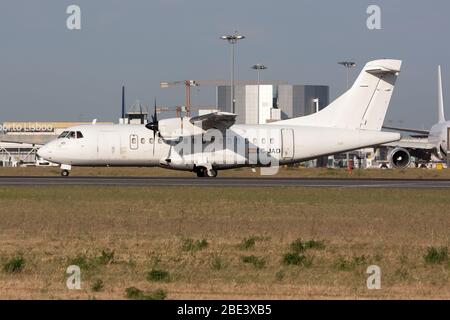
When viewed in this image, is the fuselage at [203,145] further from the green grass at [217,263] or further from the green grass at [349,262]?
the green grass at [349,262]

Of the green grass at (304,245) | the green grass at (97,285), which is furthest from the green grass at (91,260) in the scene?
the green grass at (304,245)

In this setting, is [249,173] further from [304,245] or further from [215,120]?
[304,245]

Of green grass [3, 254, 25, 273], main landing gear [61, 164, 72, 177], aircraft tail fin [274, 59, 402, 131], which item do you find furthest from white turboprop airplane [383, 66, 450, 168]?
green grass [3, 254, 25, 273]

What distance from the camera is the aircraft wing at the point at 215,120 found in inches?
2046

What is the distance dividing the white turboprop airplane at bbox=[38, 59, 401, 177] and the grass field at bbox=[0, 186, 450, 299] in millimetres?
14497

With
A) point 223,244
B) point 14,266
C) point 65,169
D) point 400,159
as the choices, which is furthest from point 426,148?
point 14,266

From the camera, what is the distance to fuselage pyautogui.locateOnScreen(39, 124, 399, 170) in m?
52.7

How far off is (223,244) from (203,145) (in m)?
30.6

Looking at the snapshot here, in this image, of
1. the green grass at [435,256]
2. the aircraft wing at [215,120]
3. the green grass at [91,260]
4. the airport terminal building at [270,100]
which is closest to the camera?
the green grass at [91,260]

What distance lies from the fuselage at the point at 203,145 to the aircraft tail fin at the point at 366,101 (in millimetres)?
712

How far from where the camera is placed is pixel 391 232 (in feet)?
84.0

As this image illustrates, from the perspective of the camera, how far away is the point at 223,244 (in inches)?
892

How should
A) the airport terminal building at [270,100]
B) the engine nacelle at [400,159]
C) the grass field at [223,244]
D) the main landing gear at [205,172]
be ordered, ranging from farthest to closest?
the airport terminal building at [270,100] → the engine nacelle at [400,159] → the main landing gear at [205,172] → the grass field at [223,244]

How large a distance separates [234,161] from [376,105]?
9264 mm
